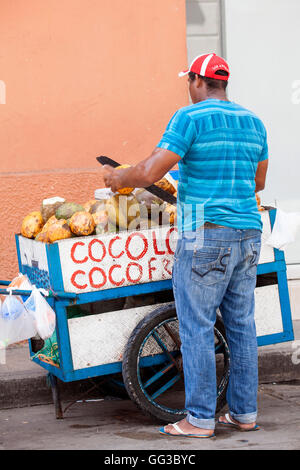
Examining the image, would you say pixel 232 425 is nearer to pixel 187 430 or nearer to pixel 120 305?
pixel 187 430

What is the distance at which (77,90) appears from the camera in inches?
222

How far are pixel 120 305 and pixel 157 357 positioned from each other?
1.18 ft

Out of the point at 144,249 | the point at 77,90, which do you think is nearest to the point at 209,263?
the point at 144,249

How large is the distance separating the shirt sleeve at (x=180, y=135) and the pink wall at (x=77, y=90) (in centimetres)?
242

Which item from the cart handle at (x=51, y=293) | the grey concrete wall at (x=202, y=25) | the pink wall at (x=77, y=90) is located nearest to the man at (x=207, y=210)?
the cart handle at (x=51, y=293)

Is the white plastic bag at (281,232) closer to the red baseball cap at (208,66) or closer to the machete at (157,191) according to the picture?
the machete at (157,191)

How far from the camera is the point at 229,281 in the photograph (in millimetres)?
3568

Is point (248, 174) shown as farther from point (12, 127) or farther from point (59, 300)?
point (12, 127)

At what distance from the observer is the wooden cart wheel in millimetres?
3727

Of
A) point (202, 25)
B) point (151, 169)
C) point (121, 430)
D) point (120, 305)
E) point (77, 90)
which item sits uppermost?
point (202, 25)

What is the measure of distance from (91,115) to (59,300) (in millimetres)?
2435

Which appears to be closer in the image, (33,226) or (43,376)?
(33,226)

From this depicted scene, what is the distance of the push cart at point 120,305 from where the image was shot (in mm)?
3639

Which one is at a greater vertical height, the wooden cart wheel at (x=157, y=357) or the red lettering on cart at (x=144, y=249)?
the red lettering on cart at (x=144, y=249)
